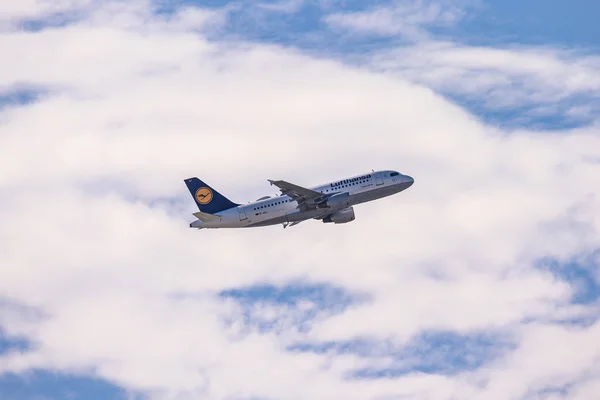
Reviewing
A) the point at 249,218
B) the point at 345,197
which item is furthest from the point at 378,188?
the point at 249,218

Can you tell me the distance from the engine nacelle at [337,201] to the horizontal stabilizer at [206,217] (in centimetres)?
1489

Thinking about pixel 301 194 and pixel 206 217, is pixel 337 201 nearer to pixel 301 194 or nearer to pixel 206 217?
pixel 301 194

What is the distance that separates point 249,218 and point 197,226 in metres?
7.56

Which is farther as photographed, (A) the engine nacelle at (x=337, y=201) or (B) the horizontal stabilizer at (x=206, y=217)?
(B) the horizontal stabilizer at (x=206, y=217)

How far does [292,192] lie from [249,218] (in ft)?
25.8

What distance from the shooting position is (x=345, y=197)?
19738 centimetres

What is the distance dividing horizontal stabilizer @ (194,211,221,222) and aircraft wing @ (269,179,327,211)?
10348mm

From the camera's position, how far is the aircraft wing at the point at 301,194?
195125mm

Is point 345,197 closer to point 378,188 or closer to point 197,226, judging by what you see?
point 378,188

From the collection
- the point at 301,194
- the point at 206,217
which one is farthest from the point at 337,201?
the point at 206,217

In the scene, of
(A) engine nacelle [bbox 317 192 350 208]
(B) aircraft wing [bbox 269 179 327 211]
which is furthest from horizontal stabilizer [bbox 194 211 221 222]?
(A) engine nacelle [bbox 317 192 350 208]

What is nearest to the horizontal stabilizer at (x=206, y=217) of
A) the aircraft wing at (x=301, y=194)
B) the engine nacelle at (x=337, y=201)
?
the aircraft wing at (x=301, y=194)

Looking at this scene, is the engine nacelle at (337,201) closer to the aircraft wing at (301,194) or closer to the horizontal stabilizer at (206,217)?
the aircraft wing at (301,194)

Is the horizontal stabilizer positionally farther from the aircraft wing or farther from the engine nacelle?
the engine nacelle
